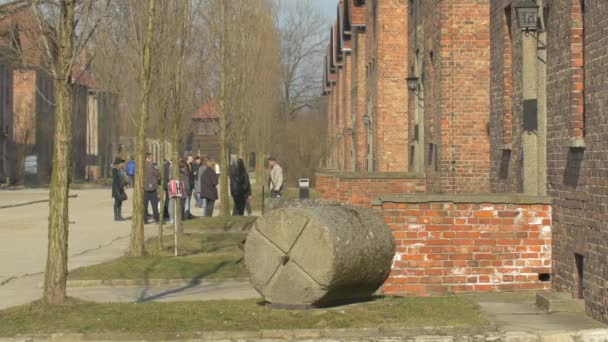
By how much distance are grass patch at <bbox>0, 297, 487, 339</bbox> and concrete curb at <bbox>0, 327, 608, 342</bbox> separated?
16 centimetres

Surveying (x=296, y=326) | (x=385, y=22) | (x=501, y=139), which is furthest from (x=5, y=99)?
(x=296, y=326)

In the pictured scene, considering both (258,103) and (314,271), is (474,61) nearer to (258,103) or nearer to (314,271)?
(314,271)

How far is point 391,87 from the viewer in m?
30.4

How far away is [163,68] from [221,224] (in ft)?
20.0

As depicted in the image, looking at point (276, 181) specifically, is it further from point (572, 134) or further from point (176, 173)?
point (572, 134)

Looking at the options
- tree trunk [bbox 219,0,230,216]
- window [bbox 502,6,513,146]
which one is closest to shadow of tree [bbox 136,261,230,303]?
window [bbox 502,6,513,146]

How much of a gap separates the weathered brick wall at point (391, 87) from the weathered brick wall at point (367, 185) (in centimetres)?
841

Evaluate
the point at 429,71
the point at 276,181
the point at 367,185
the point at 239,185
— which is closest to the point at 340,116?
the point at 239,185

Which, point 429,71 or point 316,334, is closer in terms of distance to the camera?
point 316,334

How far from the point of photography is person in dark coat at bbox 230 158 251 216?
31680mm

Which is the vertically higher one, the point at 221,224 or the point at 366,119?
the point at 366,119

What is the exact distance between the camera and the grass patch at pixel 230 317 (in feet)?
31.9

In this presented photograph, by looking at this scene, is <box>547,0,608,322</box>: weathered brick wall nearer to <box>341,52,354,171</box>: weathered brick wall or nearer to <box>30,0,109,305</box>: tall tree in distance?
<box>30,0,109,305</box>: tall tree in distance

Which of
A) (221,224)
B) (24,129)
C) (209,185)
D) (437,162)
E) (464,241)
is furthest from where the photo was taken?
(24,129)
